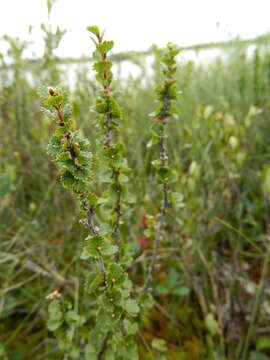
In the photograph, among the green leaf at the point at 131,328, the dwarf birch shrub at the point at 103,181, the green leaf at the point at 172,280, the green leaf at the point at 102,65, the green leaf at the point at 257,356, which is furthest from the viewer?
the green leaf at the point at 172,280

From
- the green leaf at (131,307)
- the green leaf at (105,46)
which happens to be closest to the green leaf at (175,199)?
the green leaf at (131,307)

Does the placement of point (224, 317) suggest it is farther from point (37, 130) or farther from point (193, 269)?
point (37, 130)

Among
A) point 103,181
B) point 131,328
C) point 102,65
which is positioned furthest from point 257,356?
point 102,65

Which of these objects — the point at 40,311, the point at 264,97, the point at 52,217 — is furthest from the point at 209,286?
the point at 264,97

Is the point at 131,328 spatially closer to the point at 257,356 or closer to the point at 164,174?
the point at 164,174

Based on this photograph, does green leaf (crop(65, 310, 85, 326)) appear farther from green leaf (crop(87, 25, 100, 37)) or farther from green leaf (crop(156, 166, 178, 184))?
green leaf (crop(87, 25, 100, 37))

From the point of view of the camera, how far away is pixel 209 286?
3.58ft

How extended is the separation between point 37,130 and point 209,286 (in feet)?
2.80

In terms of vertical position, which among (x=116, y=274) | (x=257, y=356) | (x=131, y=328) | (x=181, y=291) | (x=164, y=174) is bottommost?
(x=257, y=356)

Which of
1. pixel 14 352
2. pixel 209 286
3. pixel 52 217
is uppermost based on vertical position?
pixel 52 217

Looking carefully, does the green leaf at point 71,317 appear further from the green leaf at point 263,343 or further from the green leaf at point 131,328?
the green leaf at point 263,343

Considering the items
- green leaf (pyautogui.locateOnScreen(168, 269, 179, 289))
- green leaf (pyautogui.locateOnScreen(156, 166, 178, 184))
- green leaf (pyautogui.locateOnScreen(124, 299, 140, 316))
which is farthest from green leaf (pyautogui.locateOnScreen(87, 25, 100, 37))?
green leaf (pyautogui.locateOnScreen(168, 269, 179, 289))

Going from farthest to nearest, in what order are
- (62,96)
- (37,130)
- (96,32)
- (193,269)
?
(37,130)
(193,269)
(96,32)
(62,96)

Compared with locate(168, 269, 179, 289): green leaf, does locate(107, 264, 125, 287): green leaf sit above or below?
above
